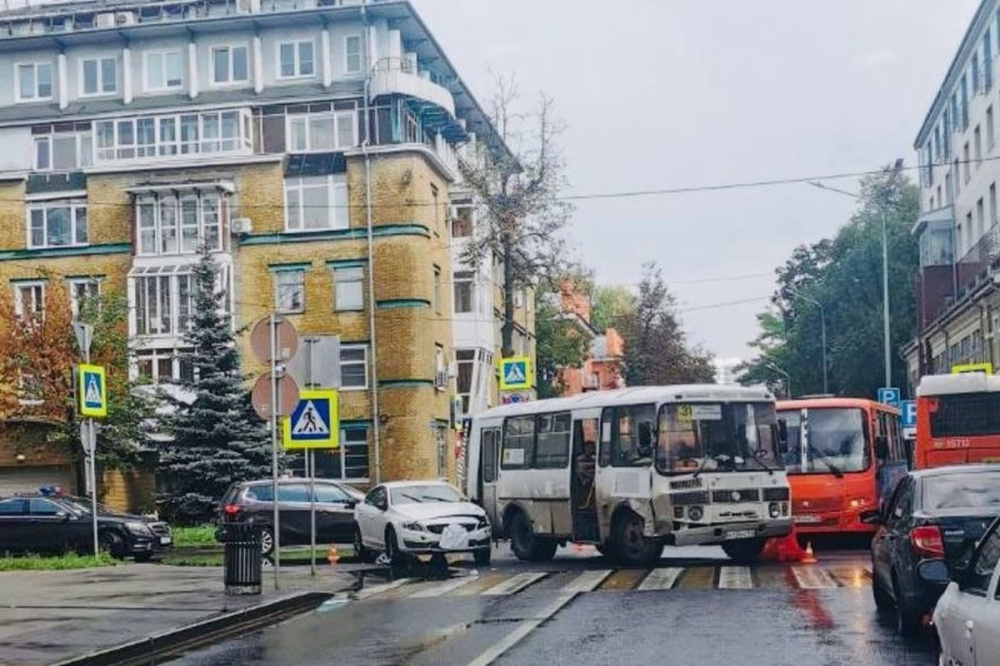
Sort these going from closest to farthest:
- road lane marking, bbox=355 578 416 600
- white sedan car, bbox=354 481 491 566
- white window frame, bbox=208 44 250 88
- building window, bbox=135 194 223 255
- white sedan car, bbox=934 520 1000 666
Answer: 1. white sedan car, bbox=934 520 1000 666
2. road lane marking, bbox=355 578 416 600
3. white sedan car, bbox=354 481 491 566
4. building window, bbox=135 194 223 255
5. white window frame, bbox=208 44 250 88

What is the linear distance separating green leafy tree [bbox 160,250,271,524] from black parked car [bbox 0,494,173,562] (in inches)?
521

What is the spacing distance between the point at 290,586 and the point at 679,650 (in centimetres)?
883

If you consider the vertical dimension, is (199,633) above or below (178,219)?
below

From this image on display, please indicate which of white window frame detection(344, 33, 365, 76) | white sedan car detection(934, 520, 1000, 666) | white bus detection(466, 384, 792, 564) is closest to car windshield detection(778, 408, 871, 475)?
white bus detection(466, 384, 792, 564)

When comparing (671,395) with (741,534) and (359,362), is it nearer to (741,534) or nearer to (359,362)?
(741,534)

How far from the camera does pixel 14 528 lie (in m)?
31.4

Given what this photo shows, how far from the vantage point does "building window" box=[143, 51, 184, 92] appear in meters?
57.6

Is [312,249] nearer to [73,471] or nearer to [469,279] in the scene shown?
[469,279]

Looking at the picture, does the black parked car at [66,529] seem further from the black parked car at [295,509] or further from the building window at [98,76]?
the building window at [98,76]

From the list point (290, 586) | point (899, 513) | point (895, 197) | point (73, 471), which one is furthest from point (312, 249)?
point (895, 197)

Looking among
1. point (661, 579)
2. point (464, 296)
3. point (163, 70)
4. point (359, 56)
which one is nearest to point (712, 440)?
point (661, 579)

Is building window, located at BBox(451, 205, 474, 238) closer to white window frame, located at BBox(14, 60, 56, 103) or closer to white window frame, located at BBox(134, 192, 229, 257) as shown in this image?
white window frame, located at BBox(134, 192, 229, 257)

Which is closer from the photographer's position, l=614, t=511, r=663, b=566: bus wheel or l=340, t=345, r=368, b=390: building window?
l=614, t=511, r=663, b=566: bus wheel

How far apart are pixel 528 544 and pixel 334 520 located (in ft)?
17.4
